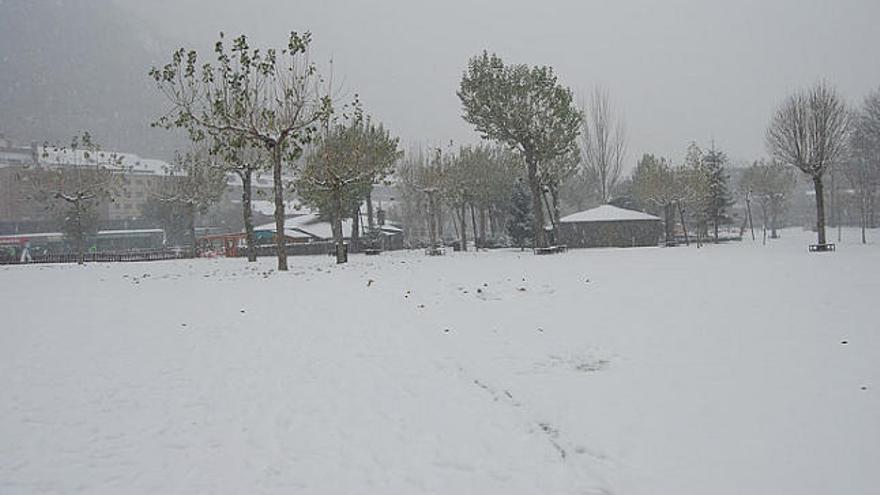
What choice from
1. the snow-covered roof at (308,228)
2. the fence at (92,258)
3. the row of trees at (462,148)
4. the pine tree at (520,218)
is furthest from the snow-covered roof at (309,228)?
the pine tree at (520,218)

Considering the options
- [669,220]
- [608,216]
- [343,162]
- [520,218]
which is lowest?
[669,220]

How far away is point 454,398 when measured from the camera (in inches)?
243

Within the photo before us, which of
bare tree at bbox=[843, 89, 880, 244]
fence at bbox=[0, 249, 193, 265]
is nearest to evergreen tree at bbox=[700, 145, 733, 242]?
bare tree at bbox=[843, 89, 880, 244]

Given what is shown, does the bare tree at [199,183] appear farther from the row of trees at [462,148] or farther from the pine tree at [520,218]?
the pine tree at [520,218]

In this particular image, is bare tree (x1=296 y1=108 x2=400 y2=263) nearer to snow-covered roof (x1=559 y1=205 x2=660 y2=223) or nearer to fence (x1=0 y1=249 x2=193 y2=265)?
fence (x1=0 y1=249 x2=193 y2=265)

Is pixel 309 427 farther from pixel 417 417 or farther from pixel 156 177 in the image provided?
pixel 156 177

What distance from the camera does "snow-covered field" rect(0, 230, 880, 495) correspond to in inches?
172

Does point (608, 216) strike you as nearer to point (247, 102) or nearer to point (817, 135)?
point (817, 135)

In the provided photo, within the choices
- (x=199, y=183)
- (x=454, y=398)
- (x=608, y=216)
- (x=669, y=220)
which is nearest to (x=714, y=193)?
(x=669, y=220)

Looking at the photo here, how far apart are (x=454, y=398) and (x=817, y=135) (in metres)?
32.9

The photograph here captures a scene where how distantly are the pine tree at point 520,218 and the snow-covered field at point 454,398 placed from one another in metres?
35.2

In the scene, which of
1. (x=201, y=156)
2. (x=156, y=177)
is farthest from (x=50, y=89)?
(x=201, y=156)

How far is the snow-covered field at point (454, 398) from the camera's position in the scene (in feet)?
14.4

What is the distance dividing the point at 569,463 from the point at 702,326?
18.1ft
